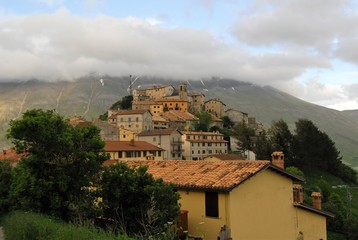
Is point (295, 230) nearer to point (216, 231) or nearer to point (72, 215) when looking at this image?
point (216, 231)

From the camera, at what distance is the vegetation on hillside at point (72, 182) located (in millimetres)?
16938

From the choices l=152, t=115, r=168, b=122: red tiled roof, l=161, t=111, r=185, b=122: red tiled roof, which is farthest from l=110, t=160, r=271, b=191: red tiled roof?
l=161, t=111, r=185, b=122: red tiled roof

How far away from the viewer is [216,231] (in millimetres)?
19844

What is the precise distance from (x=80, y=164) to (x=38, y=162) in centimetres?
178

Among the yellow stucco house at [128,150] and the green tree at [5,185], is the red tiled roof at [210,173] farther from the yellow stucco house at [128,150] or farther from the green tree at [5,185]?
the yellow stucco house at [128,150]

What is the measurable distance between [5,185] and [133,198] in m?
10.4

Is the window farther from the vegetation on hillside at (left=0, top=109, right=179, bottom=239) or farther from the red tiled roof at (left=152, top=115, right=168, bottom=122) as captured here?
the red tiled roof at (left=152, top=115, right=168, bottom=122)

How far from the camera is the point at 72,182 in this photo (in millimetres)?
17562

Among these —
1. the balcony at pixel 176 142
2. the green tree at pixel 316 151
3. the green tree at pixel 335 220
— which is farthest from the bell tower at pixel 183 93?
the green tree at pixel 335 220

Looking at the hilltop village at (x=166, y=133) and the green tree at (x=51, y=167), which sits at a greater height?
the hilltop village at (x=166, y=133)

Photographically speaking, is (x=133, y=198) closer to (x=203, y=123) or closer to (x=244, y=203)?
(x=244, y=203)

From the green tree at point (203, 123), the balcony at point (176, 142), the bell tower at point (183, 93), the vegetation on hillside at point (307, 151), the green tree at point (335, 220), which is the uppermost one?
the bell tower at point (183, 93)

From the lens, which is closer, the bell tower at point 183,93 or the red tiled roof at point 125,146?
the red tiled roof at point 125,146

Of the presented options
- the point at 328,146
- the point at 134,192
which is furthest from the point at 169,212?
the point at 328,146
